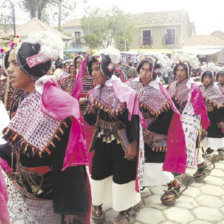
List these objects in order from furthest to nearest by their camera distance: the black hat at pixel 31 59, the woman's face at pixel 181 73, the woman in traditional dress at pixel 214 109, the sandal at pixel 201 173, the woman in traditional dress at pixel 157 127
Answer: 1. the woman in traditional dress at pixel 214 109
2. the sandal at pixel 201 173
3. the woman's face at pixel 181 73
4. the woman in traditional dress at pixel 157 127
5. the black hat at pixel 31 59

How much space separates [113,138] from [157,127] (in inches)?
30.5

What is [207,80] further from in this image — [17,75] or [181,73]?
[17,75]

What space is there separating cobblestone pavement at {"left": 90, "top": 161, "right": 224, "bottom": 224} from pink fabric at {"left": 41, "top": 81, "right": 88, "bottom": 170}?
2049mm

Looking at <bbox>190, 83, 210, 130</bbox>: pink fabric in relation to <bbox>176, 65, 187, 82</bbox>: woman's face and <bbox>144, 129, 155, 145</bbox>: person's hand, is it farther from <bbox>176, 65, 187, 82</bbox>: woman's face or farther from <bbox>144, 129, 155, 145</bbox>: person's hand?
<bbox>144, 129, 155, 145</bbox>: person's hand

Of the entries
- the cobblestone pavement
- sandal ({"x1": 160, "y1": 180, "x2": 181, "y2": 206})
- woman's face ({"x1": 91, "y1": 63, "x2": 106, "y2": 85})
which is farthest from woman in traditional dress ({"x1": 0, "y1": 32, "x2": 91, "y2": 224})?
sandal ({"x1": 160, "y1": 180, "x2": 181, "y2": 206})

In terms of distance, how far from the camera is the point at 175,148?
375 cm

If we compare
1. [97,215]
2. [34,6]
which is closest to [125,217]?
[97,215]

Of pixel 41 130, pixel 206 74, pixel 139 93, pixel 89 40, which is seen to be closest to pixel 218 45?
pixel 89 40

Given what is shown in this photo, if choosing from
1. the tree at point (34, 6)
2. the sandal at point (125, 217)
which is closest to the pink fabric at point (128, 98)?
the sandal at point (125, 217)

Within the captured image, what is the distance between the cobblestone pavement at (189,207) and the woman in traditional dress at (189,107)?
346 mm

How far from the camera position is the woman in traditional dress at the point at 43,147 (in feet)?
5.24

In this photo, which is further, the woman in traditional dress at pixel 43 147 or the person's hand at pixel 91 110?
the person's hand at pixel 91 110

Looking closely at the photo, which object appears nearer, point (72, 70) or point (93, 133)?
point (93, 133)

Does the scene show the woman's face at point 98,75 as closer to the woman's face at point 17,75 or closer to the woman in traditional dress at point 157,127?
the woman in traditional dress at point 157,127
